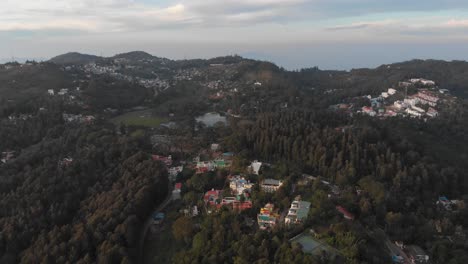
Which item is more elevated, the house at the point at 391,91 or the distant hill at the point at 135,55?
the distant hill at the point at 135,55

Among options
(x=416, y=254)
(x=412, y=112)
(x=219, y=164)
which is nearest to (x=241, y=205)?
(x=219, y=164)

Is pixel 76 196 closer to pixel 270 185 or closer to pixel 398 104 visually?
pixel 270 185

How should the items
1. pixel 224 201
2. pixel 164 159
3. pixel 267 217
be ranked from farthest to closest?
pixel 164 159 → pixel 224 201 → pixel 267 217

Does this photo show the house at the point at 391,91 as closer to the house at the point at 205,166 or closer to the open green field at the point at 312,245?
→ the house at the point at 205,166

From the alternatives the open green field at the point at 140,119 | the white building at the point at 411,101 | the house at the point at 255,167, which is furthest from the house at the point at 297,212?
the white building at the point at 411,101

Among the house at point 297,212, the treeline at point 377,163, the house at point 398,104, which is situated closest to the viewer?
the house at point 297,212

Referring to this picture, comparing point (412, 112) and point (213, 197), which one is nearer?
point (213, 197)

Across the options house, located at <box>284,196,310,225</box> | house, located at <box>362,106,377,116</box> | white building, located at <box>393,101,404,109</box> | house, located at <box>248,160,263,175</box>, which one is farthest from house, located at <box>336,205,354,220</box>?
white building, located at <box>393,101,404,109</box>
